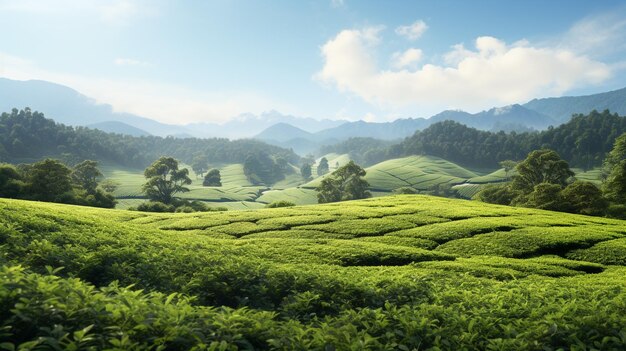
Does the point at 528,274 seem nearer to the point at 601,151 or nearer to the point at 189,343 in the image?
the point at 189,343

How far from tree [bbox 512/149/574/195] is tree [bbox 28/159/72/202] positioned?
82.6m

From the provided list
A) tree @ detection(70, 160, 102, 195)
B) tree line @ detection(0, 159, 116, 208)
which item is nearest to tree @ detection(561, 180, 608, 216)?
tree line @ detection(0, 159, 116, 208)

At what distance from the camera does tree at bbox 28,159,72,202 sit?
57272 mm

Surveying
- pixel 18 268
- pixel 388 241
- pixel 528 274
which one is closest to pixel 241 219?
pixel 388 241

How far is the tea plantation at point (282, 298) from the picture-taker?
15.6ft

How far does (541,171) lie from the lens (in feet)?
251

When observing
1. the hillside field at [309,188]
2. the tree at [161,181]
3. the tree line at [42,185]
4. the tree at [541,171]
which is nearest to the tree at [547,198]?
the tree at [541,171]

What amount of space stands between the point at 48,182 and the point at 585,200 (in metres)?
78.4

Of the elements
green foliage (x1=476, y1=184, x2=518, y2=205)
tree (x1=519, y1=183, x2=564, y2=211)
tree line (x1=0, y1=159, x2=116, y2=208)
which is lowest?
green foliage (x1=476, y1=184, x2=518, y2=205)

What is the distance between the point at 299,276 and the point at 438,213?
25.3 meters

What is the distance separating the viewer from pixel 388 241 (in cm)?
2364

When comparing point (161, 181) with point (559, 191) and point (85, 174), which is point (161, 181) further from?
point (559, 191)

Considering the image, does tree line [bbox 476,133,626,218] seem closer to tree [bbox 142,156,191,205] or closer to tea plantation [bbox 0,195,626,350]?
tea plantation [bbox 0,195,626,350]

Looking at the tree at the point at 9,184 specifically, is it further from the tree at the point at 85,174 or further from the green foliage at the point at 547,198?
the green foliage at the point at 547,198
